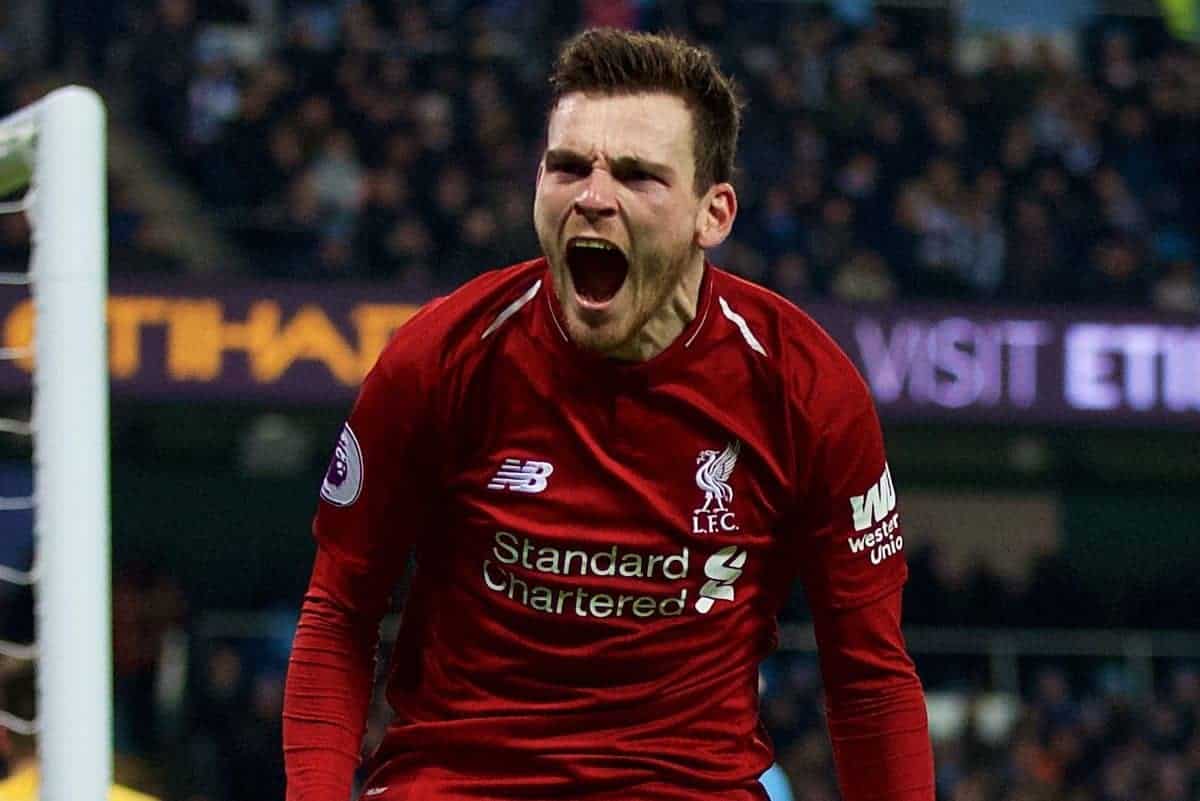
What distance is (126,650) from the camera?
10.8m

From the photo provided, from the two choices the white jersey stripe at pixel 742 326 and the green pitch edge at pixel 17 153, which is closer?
the green pitch edge at pixel 17 153

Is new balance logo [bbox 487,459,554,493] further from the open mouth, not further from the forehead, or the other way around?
the forehead

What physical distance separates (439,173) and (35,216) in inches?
379

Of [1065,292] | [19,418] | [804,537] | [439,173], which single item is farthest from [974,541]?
[804,537]

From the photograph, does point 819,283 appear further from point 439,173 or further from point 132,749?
point 132,749

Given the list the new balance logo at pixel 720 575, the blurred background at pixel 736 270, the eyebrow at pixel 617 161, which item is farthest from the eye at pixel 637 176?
the blurred background at pixel 736 270

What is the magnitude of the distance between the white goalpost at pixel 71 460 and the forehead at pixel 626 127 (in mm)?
573

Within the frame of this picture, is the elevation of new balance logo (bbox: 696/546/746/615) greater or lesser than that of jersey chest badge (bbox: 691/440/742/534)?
lesser

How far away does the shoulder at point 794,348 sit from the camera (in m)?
3.01

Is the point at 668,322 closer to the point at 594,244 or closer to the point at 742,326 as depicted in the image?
the point at 742,326

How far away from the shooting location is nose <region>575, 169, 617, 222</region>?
285 centimetres

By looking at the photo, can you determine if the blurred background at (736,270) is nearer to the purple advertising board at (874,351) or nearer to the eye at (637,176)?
the purple advertising board at (874,351)

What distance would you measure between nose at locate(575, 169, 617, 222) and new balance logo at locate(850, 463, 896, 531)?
0.51m

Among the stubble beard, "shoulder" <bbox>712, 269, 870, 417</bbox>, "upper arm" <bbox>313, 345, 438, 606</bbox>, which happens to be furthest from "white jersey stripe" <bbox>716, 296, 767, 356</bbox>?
"upper arm" <bbox>313, 345, 438, 606</bbox>
